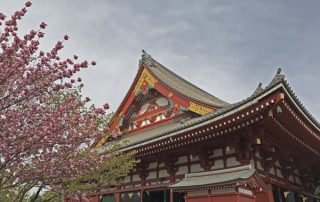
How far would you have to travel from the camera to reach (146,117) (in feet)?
55.7

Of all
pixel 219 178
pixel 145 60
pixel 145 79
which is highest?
pixel 145 60

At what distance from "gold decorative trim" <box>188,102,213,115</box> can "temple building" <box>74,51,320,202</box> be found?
0.15ft

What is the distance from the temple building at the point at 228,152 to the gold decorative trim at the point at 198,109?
0.05 m

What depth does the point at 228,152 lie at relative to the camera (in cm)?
1088

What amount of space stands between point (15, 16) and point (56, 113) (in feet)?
7.30

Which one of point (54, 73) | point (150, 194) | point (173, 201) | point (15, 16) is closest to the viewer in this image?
point (15, 16)

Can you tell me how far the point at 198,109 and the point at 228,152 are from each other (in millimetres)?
3460

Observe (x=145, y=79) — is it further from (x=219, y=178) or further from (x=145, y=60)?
(x=219, y=178)

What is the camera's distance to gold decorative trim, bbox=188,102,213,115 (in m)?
13.6

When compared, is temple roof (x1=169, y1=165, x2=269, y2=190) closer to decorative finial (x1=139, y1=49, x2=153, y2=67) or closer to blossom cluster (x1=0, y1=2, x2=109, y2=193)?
blossom cluster (x1=0, y1=2, x2=109, y2=193)

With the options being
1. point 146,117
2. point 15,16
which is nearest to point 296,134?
point 146,117

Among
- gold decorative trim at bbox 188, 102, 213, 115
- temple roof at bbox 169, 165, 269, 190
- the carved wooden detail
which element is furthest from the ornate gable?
temple roof at bbox 169, 165, 269, 190

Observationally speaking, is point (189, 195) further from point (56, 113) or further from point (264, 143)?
point (56, 113)

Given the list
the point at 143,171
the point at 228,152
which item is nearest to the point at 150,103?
the point at 143,171
